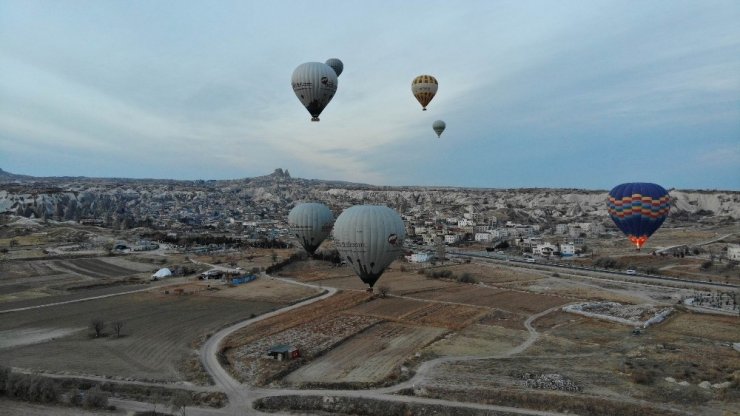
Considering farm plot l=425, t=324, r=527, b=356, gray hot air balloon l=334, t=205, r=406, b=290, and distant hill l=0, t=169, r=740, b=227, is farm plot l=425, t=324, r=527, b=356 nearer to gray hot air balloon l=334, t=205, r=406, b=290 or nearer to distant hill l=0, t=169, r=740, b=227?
gray hot air balloon l=334, t=205, r=406, b=290

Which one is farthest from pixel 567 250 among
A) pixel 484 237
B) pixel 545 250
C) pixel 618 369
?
pixel 618 369

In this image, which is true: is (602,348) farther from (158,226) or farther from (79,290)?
(158,226)

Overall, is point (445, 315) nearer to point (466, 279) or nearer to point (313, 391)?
point (313, 391)

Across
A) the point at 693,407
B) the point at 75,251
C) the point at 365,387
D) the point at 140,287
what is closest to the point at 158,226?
the point at 75,251

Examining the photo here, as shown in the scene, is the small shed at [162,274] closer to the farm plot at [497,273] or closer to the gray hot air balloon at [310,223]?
the gray hot air balloon at [310,223]

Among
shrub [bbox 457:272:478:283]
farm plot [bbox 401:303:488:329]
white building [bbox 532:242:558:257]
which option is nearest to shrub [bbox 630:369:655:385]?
farm plot [bbox 401:303:488:329]
